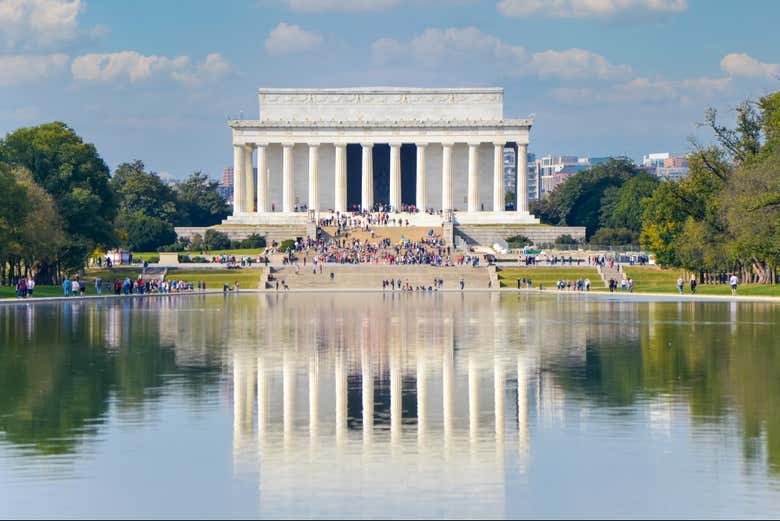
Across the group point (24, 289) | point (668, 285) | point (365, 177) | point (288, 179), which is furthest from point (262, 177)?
point (24, 289)

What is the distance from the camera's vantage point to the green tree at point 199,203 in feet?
518

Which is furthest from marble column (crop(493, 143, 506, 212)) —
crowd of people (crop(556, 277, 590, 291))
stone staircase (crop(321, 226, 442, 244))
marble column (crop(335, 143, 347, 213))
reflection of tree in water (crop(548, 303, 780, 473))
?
reflection of tree in water (crop(548, 303, 780, 473))

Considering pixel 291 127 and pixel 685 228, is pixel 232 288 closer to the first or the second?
pixel 685 228

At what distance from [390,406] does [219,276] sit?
71521 mm

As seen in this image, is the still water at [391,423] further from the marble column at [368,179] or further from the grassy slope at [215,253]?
the marble column at [368,179]

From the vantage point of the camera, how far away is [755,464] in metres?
19.0

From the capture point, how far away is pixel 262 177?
456 feet

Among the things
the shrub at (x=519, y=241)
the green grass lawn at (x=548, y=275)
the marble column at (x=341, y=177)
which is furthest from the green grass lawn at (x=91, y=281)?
the marble column at (x=341, y=177)

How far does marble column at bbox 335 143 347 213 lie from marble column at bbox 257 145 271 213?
7518mm

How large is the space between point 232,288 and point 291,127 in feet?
160

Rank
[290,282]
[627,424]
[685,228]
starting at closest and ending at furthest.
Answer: [627,424] < [685,228] < [290,282]

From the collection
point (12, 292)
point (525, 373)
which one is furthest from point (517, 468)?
point (12, 292)

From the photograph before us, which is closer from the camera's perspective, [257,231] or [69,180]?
[69,180]

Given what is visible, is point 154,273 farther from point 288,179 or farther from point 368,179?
point 368,179
